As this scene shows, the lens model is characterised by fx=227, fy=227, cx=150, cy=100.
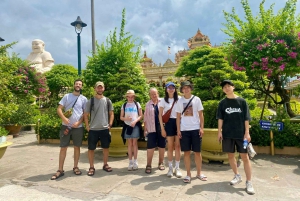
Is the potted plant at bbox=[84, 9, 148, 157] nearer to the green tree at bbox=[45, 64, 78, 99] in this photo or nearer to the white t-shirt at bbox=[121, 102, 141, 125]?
the white t-shirt at bbox=[121, 102, 141, 125]

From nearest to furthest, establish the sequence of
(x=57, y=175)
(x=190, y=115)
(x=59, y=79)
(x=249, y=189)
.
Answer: (x=249, y=189) → (x=190, y=115) → (x=57, y=175) → (x=59, y=79)

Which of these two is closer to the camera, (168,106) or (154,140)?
(168,106)

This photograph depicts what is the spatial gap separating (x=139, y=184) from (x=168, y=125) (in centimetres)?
104

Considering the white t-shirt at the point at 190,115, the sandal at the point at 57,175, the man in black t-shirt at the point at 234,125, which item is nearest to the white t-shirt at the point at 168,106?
the white t-shirt at the point at 190,115

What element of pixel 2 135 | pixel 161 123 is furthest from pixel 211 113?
pixel 2 135

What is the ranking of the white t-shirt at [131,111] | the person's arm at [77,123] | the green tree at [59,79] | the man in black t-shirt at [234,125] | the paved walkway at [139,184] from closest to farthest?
the paved walkway at [139,184], the man in black t-shirt at [234,125], the person's arm at [77,123], the white t-shirt at [131,111], the green tree at [59,79]

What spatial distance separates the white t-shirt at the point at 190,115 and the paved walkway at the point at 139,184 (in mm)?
836

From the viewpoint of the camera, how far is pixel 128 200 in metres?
2.86

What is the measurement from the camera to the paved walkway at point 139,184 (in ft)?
9.76

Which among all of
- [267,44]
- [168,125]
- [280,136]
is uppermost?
[267,44]

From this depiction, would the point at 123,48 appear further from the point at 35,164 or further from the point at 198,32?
the point at 198,32

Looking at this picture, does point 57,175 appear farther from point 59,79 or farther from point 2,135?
point 59,79

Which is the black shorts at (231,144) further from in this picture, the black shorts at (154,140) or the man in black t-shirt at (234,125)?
the black shorts at (154,140)

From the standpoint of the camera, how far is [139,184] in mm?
3404
